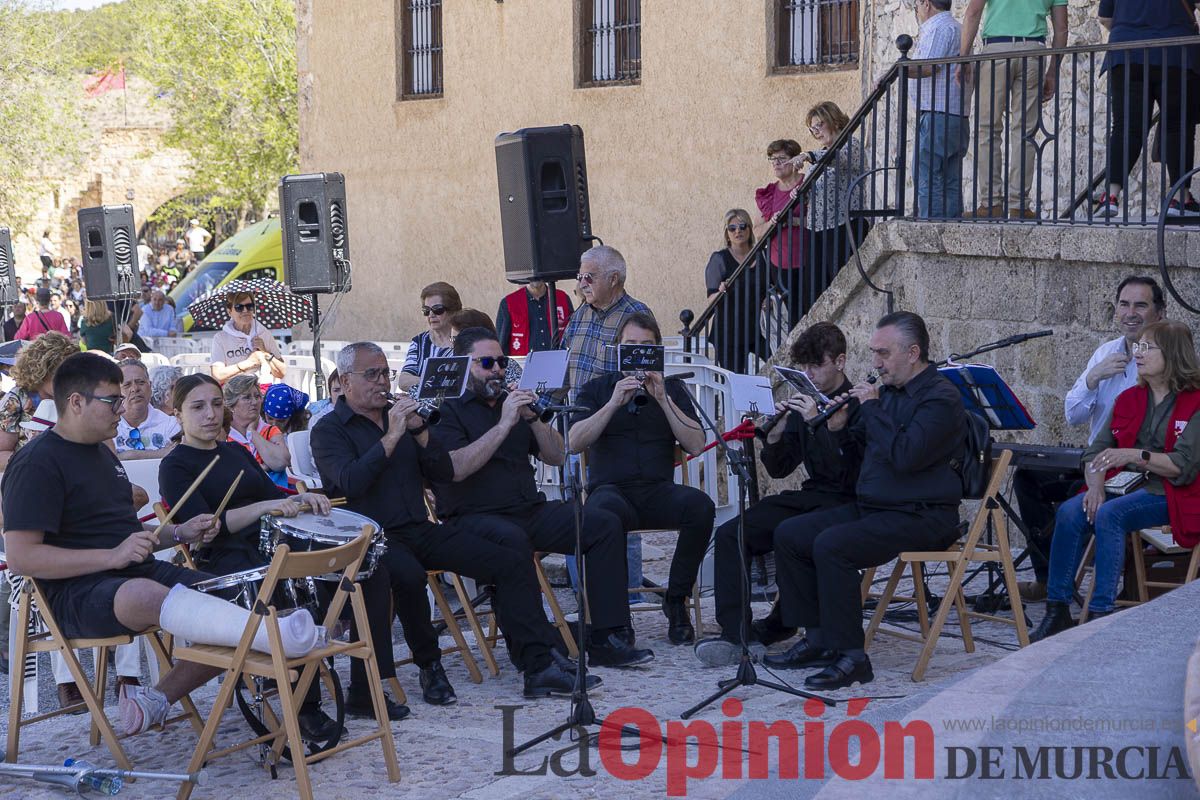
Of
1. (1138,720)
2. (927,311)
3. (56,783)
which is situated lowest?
(56,783)

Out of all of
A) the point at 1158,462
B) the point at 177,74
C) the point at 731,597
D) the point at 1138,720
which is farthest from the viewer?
the point at 177,74

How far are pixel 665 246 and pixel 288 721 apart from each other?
10.8 meters

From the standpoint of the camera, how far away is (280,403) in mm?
8328

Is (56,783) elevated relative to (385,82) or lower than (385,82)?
lower

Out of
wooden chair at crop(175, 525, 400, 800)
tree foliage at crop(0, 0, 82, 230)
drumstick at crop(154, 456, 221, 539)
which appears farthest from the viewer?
tree foliage at crop(0, 0, 82, 230)

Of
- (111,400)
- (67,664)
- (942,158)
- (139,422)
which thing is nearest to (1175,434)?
(942,158)

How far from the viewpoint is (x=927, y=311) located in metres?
9.29

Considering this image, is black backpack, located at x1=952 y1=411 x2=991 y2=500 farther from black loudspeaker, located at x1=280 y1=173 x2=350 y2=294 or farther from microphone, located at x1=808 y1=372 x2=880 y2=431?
black loudspeaker, located at x1=280 y1=173 x2=350 y2=294

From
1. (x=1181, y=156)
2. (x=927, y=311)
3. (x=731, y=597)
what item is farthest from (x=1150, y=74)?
(x=731, y=597)

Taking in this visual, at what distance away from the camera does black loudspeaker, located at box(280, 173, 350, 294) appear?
12719 mm

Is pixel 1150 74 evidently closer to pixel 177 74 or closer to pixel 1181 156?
pixel 1181 156

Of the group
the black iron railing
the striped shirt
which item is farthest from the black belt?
the striped shirt

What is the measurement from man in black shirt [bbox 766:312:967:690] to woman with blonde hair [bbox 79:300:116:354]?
35.7ft

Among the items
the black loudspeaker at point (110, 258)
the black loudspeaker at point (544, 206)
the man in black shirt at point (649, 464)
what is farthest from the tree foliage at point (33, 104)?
the man in black shirt at point (649, 464)
